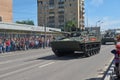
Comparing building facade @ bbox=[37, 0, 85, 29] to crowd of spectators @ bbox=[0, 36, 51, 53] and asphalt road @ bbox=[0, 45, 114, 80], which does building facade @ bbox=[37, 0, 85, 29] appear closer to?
crowd of spectators @ bbox=[0, 36, 51, 53]

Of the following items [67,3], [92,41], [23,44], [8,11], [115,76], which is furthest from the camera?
[67,3]

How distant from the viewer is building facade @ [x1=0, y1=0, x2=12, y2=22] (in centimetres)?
8981

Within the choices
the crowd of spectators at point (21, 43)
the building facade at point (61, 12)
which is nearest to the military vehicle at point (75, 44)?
the crowd of spectators at point (21, 43)

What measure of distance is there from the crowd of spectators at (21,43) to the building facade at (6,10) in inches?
1677

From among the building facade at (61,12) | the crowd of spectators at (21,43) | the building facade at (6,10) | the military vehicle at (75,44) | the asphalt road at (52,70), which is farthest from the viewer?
the building facade at (61,12)

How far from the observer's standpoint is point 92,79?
40.0 feet

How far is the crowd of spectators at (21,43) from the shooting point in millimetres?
35281

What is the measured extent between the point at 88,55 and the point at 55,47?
2.60 meters

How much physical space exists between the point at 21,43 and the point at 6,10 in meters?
55.2

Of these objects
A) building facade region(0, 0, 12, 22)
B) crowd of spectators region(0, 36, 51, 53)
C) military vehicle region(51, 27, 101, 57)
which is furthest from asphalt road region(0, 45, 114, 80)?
building facade region(0, 0, 12, 22)

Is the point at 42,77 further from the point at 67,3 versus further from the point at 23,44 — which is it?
the point at 67,3

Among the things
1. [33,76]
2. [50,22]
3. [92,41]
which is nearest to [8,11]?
[50,22]

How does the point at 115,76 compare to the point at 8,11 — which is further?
the point at 8,11

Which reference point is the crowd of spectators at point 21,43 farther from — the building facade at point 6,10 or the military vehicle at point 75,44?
the building facade at point 6,10
